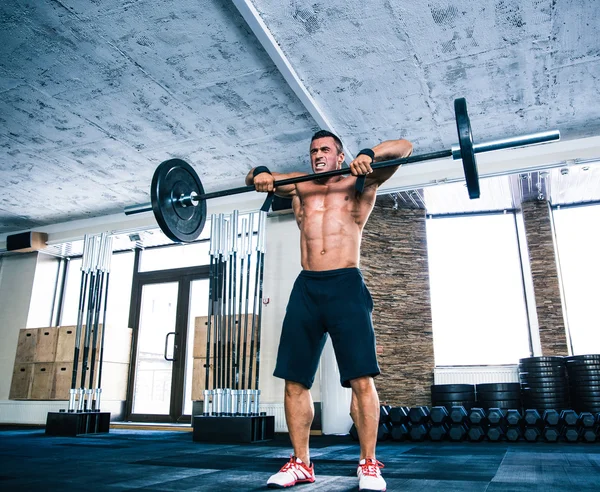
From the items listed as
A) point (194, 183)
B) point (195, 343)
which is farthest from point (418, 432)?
point (194, 183)

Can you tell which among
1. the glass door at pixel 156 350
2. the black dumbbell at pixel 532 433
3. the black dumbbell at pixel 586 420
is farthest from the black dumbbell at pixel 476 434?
the glass door at pixel 156 350

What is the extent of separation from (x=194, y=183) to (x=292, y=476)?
1485 millimetres

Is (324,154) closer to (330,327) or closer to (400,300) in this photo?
(330,327)

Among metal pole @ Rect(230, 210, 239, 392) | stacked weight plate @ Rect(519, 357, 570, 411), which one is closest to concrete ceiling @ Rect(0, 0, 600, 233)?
metal pole @ Rect(230, 210, 239, 392)

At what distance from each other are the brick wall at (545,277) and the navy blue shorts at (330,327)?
15.2 feet

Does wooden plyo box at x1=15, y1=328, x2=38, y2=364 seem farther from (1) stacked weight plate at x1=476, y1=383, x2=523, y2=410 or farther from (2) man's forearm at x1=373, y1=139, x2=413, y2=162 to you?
(2) man's forearm at x1=373, y1=139, x2=413, y2=162

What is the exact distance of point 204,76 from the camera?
3617 mm

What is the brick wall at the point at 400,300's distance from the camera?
5863 mm

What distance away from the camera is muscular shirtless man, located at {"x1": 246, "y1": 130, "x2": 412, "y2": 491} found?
5.89 ft

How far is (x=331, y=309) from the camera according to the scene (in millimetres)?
1878

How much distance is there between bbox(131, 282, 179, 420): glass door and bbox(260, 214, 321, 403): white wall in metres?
1.44

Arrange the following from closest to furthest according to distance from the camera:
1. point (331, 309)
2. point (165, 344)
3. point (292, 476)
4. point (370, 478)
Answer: point (370, 478), point (292, 476), point (331, 309), point (165, 344)

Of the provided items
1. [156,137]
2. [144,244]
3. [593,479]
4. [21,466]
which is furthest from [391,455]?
[144,244]

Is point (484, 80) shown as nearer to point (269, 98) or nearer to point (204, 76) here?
point (269, 98)
